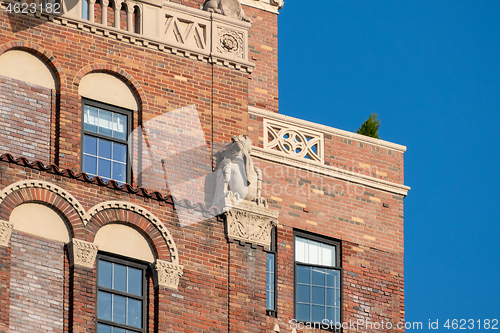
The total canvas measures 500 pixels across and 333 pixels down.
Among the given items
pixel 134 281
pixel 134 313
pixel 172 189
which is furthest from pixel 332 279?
pixel 134 313

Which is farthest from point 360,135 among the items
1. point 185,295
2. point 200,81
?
point 185,295

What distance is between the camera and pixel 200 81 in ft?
146

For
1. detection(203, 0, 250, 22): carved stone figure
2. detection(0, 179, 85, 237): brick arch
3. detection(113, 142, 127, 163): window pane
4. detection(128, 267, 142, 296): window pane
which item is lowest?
detection(128, 267, 142, 296): window pane

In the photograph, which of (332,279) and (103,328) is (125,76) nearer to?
(103,328)

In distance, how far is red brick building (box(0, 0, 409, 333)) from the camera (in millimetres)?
40688

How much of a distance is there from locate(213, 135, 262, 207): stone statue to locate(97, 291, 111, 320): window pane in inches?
152

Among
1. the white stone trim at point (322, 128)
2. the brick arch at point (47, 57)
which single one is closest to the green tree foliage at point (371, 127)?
the white stone trim at point (322, 128)

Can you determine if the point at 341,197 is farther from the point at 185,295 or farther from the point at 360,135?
the point at 185,295

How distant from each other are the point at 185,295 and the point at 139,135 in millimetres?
3965

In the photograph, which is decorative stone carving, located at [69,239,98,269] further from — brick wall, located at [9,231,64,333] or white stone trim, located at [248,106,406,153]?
white stone trim, located at [248,106,406,153]

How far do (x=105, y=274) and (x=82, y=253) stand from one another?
777mm

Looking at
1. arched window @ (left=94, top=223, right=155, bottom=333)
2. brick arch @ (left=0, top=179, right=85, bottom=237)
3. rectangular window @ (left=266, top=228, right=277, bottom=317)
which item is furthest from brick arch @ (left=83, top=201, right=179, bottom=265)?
rectangular window @ (left=266, top=228, right=277, bottom=317)

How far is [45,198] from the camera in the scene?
134 ft

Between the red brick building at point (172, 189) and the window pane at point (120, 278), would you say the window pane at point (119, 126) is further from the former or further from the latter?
the window pane at point (120, 278)
